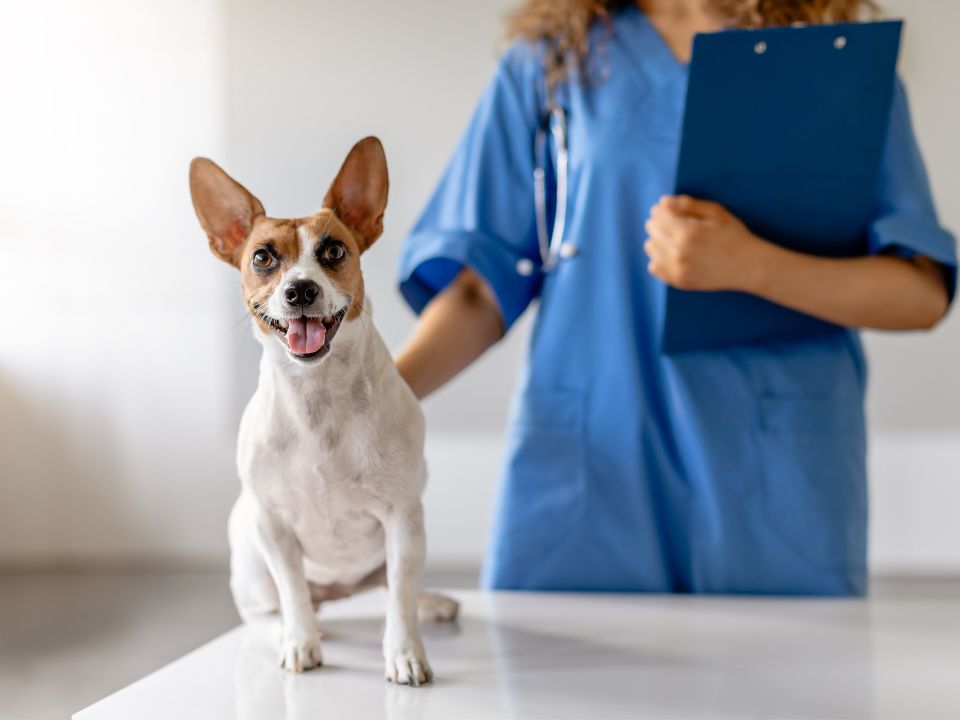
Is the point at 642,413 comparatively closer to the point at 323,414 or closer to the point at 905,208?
the point at 905,208

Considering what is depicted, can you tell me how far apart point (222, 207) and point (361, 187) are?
9cm

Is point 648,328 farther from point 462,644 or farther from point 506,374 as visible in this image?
point 506,374

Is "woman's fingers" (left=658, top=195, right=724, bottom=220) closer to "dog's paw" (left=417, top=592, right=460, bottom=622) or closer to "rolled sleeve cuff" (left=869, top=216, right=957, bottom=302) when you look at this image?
"rolled sleeve cuff" (left=869, top=216, right=957, bottom=302)

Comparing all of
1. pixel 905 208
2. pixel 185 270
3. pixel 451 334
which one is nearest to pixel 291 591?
pixel 451 334

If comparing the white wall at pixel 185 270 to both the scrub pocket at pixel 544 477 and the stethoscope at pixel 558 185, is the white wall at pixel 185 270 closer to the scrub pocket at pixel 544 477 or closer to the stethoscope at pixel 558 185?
the stethoscope at pixel 558 185

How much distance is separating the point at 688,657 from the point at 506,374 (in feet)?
9.47

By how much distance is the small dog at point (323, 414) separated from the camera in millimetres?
603

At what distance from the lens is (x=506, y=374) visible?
3.64 m

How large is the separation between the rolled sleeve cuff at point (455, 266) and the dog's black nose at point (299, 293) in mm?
527

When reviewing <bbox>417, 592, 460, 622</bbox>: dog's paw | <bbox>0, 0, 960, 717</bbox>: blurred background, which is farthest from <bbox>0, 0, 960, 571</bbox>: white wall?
<bbox>417, 592, 460, 622</bbox>: dog's paw

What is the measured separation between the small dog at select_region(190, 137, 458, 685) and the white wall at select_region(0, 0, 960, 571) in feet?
6.79

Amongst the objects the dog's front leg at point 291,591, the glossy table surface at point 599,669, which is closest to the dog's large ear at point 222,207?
A: the dog's front leg at point 291,591

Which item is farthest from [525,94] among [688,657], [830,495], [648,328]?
[688,657]

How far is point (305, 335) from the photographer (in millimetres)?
587
